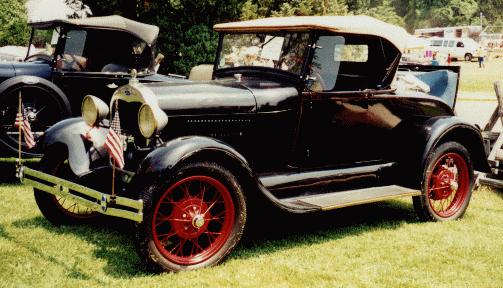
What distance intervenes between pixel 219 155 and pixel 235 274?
0.87m

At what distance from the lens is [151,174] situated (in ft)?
13.0

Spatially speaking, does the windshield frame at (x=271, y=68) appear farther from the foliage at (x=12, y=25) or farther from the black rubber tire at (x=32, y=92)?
the foliage at (x=12, y=25)

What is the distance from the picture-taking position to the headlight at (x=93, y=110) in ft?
15.5

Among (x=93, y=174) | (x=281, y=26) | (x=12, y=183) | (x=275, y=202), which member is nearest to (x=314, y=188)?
(x=275, y=202)

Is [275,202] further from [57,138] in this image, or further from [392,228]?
[57,138]

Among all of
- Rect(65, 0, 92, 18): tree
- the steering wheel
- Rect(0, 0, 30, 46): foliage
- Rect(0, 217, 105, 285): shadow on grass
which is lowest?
Rect(0, 0, 30, 46): foliage

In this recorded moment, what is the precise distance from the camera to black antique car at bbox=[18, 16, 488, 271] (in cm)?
418

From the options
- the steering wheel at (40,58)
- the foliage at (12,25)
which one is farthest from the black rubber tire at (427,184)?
the foliage at (12,25)

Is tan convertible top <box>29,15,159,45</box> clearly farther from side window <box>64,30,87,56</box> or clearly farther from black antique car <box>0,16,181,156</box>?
side window <box>64,30,87,56</box>

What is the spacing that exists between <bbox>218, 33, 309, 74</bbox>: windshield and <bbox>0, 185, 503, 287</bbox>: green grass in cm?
141

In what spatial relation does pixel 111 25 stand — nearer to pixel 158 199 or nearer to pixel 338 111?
pixel 338 111

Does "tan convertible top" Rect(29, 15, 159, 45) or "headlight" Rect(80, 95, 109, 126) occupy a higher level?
"tan convertible top" Rect(29, 15, 159, 45)

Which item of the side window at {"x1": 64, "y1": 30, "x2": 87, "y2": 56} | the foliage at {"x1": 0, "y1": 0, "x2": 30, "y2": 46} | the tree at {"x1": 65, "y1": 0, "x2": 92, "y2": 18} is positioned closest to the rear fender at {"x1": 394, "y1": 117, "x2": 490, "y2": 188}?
the side window at {"x1": 64, "y1": 30, "x2": 87, "y2": 56}

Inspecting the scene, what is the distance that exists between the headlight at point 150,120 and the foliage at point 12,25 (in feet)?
103
